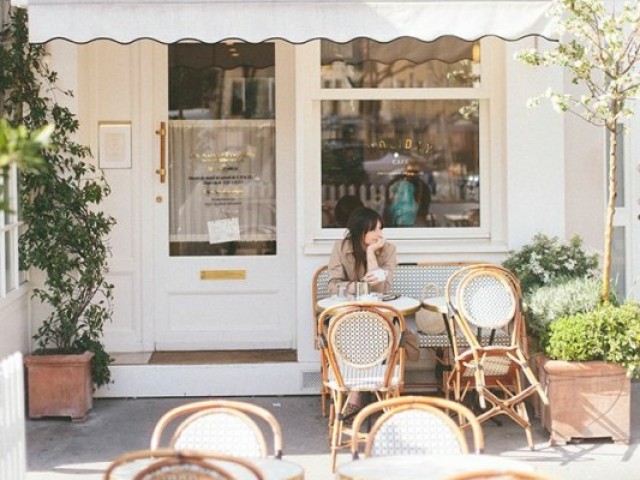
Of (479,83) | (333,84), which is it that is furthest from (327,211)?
(479,83)

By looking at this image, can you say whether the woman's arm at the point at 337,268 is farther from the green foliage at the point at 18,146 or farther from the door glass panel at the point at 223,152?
the green foliage at the point at 18,146

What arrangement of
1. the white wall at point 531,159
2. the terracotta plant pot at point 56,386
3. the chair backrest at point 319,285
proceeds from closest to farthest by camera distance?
the terracotta plant pot at point 56,386, the chair backrest at point 319,285, the white wall at point 531,159

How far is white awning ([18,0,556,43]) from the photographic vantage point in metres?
7.41

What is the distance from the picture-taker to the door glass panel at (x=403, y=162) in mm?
9203

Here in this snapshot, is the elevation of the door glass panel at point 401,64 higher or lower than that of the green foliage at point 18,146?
higher

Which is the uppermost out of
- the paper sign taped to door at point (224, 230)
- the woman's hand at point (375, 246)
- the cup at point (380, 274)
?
the paper sign taped to door at point (224, 230)

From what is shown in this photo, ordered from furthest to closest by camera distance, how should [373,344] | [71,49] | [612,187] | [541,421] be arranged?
[71,49] < [541,421] < [612,187] < [373,344]

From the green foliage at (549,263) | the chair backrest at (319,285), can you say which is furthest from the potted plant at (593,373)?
the chair backrest at (319,285)

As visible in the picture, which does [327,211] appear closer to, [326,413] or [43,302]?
[326,413]

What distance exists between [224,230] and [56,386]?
207cm

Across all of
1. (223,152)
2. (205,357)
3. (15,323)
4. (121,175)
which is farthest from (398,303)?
(15,323)

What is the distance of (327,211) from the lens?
A: 30.3ft

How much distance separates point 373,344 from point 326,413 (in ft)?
4.91

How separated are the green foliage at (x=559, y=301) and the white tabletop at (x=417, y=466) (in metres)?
3.13
